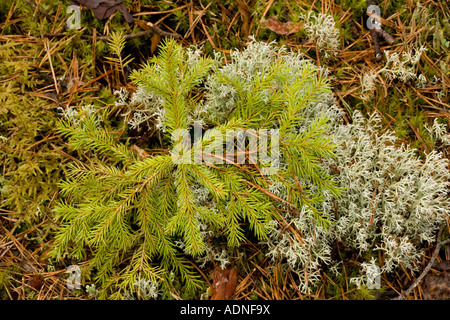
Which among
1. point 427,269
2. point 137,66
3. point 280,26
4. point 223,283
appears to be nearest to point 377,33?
point 280,26

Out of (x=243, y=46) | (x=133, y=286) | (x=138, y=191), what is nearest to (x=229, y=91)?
(x=243, y=46)

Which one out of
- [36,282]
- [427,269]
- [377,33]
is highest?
[377,33]

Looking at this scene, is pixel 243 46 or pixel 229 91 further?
pixel 243 46

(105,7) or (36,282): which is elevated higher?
(105,7)

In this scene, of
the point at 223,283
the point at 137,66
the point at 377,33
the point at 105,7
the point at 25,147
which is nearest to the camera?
the point at 223,283

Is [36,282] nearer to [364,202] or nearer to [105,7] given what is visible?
[105,7]

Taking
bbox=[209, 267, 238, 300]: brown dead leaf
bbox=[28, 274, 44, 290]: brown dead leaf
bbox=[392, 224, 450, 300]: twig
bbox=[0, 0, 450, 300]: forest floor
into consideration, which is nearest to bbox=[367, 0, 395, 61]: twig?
bbox=[0, 0, 450, 300]: forest floor

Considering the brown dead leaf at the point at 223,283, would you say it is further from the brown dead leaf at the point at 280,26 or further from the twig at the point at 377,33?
the twig at the point at 377,33
